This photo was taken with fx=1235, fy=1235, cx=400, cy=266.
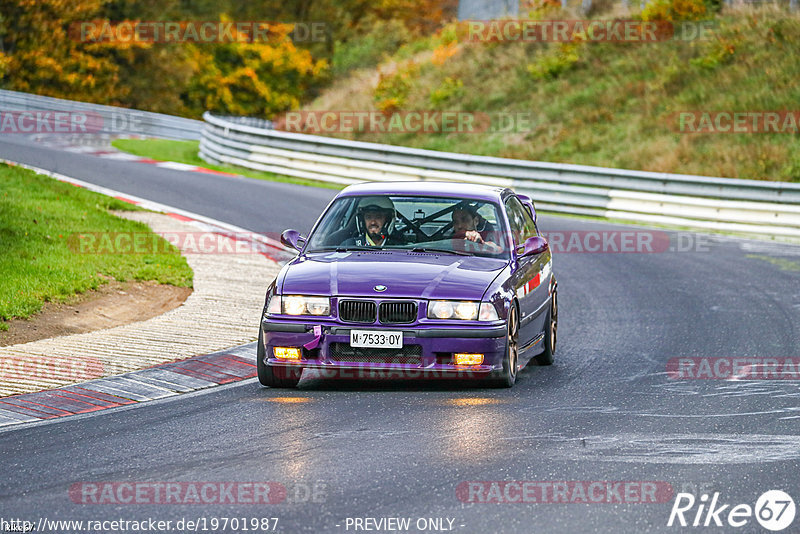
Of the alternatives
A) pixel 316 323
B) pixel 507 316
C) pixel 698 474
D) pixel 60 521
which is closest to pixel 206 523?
pixel 60 521

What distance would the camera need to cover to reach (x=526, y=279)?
10.3m

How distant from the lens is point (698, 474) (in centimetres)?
682

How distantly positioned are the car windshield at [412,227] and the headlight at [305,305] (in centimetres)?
110

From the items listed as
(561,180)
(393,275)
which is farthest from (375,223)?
(561,180)

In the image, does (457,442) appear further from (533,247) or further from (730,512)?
(533,247)

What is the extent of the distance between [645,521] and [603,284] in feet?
34.2

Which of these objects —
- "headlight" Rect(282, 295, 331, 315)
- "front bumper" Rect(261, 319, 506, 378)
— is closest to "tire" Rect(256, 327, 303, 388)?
"front bumper" Rect(261, 319, 506, 378)

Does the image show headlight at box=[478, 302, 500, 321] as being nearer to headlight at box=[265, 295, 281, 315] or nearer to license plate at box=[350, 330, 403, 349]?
license plate at box=[350, 330, 403, 349]

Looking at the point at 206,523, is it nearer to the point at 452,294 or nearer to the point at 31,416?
the point at 31,416

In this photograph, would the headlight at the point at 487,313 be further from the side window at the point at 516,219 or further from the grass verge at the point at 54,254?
the grass verge at the point at 54,254

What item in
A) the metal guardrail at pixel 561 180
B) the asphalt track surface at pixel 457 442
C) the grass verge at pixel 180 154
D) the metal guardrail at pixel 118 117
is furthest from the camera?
the metal guardrail at pixel 118 117

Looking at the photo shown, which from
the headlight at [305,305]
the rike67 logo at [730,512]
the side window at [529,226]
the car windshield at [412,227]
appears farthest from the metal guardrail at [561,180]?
the rike67 logo at [730,512]

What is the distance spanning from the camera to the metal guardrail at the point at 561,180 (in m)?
22.8

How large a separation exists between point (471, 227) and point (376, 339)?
1.84m
